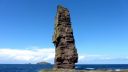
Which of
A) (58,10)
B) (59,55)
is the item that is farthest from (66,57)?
(58,10)

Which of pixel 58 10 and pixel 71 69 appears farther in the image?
pixel 58 10

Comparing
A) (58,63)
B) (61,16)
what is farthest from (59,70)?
(61,16)

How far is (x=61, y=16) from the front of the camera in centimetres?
4272

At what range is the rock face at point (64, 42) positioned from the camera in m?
41.4

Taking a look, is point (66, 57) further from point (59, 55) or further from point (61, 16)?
point (61, 16)

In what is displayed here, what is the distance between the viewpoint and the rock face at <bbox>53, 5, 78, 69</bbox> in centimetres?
4138

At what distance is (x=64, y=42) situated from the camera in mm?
42094

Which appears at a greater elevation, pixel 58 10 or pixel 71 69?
pixel 58 10

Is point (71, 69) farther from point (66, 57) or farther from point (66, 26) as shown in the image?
point (66, 26)

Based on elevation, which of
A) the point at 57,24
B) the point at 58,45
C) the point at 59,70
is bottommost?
the point at 59,70

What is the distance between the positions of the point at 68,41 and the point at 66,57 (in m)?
2.23

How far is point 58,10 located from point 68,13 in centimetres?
155

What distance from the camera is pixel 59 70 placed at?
40500 millimetres

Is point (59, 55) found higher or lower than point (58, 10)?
lower
